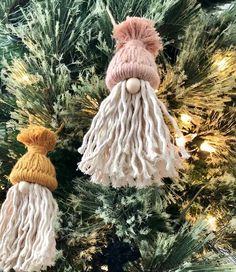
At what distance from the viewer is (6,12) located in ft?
2.48

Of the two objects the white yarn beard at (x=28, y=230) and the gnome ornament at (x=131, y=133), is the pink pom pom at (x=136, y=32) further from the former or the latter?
the white yarn beard at (x=28, y=230)

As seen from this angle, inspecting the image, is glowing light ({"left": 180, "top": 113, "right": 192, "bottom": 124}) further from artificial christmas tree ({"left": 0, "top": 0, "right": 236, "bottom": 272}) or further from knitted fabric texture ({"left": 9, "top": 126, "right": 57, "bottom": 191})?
knitted fabric texture ({"left": 9, "top": 126, "right": 57, "bottom": 191})

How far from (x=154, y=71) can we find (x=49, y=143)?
0.16 metres

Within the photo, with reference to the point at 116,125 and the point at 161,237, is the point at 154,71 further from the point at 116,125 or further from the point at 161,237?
the point at 161,237

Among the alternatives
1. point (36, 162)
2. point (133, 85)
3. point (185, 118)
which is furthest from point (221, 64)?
point (36, 162)

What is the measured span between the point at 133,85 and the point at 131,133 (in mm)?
56

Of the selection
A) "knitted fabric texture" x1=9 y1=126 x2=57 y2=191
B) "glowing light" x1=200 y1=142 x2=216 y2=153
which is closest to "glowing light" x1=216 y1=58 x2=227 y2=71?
"glowing light" x1=200 y1=142 x2=216 y2=153

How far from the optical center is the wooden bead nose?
53cm

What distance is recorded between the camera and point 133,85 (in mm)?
534

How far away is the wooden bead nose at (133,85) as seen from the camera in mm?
534

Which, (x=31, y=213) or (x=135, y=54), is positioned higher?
(x=135, y=54)

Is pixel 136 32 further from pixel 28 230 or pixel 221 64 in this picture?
pixel 28 230

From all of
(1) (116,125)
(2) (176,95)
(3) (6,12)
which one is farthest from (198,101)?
(3) (6,12)

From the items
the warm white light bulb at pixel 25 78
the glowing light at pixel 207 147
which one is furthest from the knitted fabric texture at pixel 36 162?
the glowing light at pixel 207 147
